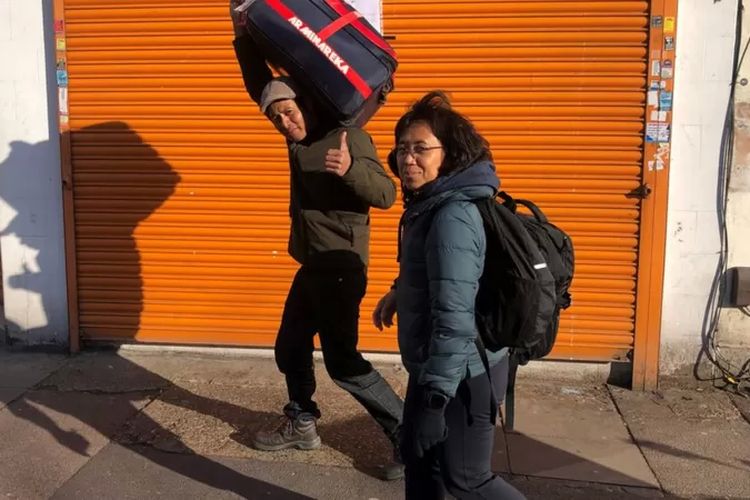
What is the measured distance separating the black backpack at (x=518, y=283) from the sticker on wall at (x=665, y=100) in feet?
8.24

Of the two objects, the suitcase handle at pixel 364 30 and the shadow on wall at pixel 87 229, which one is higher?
the suitcase handle at pixel 364 30

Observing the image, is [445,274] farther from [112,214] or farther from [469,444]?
[112,214]

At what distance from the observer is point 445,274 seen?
2.33m

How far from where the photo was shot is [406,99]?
4887mm

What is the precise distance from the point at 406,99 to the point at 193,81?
4.82 ft

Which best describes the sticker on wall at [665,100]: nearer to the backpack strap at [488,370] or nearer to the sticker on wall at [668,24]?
the sticker on wall at [668,24]

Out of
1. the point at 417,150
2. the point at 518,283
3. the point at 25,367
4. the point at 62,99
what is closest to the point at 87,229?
the point at 62,99

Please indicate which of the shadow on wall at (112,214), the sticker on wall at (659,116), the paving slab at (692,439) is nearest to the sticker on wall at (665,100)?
the sticker on wall at (659,116)

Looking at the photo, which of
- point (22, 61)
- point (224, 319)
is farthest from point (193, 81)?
point (224, 319)

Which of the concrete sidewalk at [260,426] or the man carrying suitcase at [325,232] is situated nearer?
the man carrying suitcase at [325,232]

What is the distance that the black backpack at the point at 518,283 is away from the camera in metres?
2.33

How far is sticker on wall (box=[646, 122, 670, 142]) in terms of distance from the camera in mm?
4633

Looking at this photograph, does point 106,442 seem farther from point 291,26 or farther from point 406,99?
point 406,99

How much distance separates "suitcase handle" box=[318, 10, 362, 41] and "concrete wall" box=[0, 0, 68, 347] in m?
2.91
